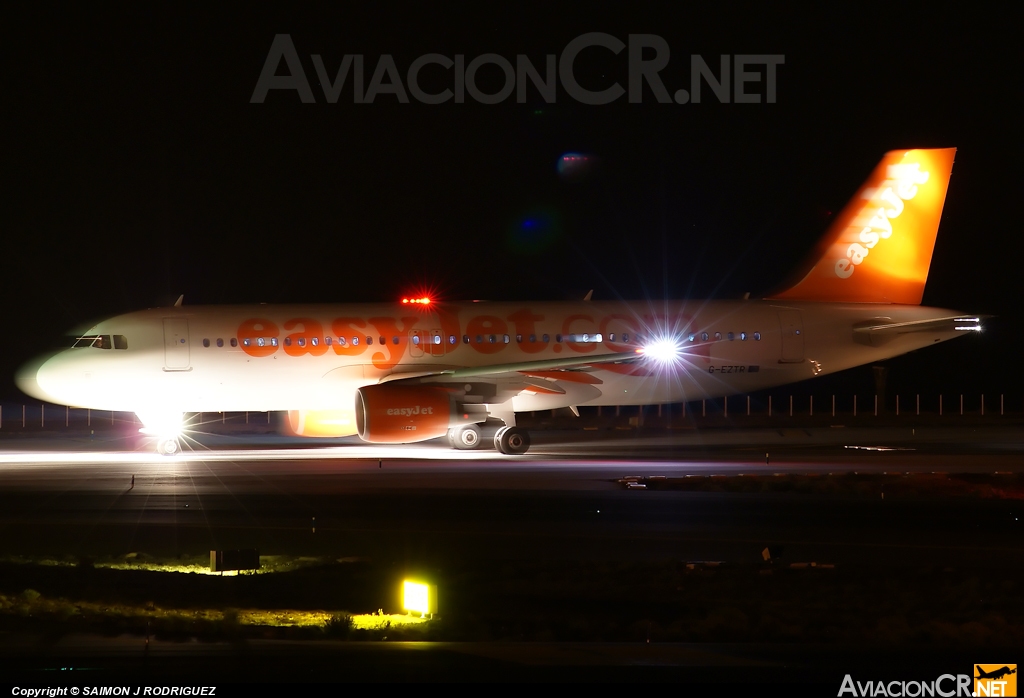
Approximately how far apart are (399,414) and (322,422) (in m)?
3.62

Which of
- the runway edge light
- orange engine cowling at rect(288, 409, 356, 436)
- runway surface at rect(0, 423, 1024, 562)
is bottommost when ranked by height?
the runway edge light

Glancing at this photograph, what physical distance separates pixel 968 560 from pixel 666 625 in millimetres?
4175

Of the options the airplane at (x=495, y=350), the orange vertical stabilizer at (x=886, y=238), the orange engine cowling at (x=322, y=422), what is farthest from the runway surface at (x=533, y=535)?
the orange vertical stabilizer at (x=886, y=238)

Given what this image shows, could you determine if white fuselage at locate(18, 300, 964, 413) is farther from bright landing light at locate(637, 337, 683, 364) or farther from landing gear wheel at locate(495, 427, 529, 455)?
landing gear wheel at locate(495, 427, 529, 455)

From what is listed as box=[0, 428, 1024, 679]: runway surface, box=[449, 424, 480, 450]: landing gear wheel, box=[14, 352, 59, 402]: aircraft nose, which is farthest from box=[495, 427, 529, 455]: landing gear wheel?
box=[14, 352, 59, 402]: aircraft nose

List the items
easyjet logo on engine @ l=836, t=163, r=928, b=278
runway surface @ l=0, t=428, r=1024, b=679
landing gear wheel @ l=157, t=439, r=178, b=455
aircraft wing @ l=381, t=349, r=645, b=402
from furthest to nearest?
Answer: easyjet logo on engine @ l=836, t=163, r=928, b=278 → aircraft wing @ l=381, t=349, r=645, b=402 → landing gear wheel @ l=157, t=439, r=178, b=455 → runway surface @ l=0, t=428, r=1024, b=679

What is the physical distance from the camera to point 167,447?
25.4m

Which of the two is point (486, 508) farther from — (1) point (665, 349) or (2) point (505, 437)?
(1) point (665, 349)

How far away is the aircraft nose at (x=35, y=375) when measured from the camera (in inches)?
1034

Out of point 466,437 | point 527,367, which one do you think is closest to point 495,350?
point 527,367

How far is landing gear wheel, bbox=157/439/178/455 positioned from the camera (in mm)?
25359

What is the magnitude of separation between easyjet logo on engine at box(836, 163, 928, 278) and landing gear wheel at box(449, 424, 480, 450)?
38.5 feet

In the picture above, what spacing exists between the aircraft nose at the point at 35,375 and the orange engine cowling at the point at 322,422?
18.4 ft

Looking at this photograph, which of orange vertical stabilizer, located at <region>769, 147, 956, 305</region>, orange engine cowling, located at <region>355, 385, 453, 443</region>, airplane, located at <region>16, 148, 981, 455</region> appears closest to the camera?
orange engine cowling, located at <region>355, 385, 453, 443</region>
